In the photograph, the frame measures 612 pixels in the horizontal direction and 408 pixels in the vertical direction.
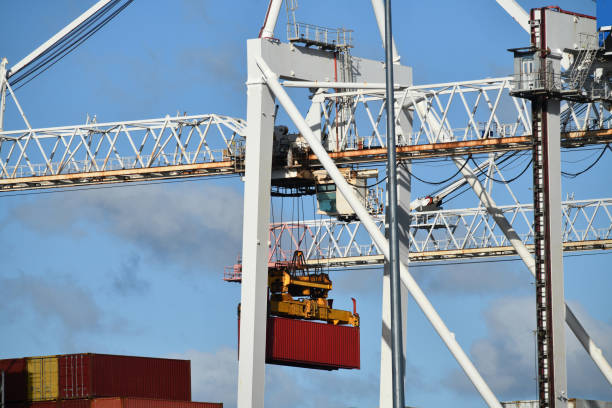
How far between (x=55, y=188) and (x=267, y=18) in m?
21.4

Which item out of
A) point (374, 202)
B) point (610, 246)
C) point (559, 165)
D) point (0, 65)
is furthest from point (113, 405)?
point (610, 246)

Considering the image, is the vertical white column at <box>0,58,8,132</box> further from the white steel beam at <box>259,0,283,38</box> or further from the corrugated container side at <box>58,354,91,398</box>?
the white steel beam at <box>259,0,283,38</box>

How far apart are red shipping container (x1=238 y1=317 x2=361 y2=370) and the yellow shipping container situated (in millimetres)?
11642

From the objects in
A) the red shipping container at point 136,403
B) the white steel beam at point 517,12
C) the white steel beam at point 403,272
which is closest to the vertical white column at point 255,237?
the white steel beam at point 403,272

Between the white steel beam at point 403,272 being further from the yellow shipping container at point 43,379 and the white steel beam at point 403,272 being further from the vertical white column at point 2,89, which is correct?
the vertical white column at point 2,89

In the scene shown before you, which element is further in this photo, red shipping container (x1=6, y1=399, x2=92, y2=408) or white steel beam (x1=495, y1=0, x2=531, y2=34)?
red shipping container (x1=6, y1=399, x2=92, y2=408)

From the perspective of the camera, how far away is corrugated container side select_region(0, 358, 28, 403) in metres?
67.9

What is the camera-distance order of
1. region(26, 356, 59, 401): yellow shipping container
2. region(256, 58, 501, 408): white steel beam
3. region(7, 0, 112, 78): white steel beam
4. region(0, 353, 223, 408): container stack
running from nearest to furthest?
1. region(256, 58, 501, 408): white steel beam
2. region(0, 353, 223, 408): container stack
3. region(26, 356, 59, 401): yellow shipping container
4. region(7, 0, 112, 78): white steel beam

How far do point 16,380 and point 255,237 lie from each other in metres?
16.2

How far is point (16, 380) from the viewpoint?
2694 inches

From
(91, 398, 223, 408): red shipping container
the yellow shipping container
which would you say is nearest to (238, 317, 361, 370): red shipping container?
(91, 398, 223, 408): red shipping container

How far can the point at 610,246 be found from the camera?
10044cm

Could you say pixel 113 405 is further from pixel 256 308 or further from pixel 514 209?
pixel 514 209

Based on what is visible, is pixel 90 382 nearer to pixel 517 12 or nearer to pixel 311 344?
pixel 311 344
